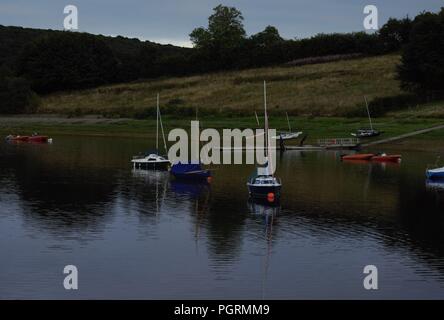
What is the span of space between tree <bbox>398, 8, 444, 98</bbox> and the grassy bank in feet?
68.8

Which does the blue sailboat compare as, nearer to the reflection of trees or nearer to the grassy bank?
A: the reflection of trees

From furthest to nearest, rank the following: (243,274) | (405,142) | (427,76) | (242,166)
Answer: (427,76), (405,142), (242,166), (243,274)

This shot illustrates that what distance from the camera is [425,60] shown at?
163500 millimetres

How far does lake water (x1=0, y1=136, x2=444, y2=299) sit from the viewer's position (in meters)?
43.4

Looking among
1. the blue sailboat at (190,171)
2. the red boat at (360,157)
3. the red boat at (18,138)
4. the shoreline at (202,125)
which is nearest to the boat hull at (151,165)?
the blue sailboat at (190,171)

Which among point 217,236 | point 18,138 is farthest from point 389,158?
point 18,138

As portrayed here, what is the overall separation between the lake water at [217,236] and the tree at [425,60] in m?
69.9

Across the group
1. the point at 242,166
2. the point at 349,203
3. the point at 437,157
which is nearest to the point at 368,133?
the point at 437,157

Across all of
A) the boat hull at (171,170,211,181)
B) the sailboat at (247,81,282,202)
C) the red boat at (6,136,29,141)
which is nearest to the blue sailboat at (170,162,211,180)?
the boat hull at (171,170,211,181)

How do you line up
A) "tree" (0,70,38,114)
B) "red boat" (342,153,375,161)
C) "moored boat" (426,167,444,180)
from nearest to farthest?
"moored boat" (426,167,444,180) < "red boat" (342,153,375,161) < "tree" (0,70,38,114)

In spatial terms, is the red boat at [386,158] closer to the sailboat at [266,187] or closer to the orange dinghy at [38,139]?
the sailboat at [266,187]

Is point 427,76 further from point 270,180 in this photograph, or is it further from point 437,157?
point 270,180

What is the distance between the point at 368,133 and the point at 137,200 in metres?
66.7

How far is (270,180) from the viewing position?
73.4 m
